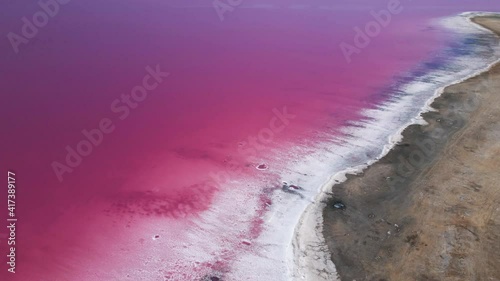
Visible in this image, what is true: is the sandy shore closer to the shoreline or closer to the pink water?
the shoreline

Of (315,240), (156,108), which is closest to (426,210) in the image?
(315,240)

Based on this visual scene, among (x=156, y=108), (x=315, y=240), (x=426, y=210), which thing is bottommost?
(x=426, y=210)

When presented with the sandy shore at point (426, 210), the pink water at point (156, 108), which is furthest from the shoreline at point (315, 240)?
the pink water at point (156, 108)

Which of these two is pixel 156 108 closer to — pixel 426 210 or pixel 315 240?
pixel 315 240

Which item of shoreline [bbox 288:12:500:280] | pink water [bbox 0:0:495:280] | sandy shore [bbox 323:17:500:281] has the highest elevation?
pink water [bbox 0:0:495:280]

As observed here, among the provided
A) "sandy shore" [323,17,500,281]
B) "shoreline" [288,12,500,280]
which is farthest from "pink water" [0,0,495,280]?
"sandy shore" [323,17,500,281]

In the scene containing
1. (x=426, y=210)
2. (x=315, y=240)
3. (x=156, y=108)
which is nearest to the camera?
(x=315, y=240)
